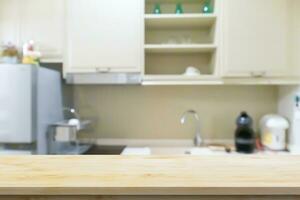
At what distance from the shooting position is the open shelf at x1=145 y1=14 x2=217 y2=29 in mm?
1992

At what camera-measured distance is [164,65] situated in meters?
2.32

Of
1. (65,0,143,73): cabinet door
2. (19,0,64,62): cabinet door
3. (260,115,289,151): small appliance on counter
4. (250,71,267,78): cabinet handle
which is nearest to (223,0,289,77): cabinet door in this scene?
(250,71,267,78): cabinet handle

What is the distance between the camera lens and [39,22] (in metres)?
2.02

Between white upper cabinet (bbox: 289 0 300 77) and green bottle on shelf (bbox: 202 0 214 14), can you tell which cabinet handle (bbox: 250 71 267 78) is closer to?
white upper cabinet (bbox: 289 0 300 77)

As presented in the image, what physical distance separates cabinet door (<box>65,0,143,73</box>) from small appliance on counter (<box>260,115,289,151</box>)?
3.43 ft

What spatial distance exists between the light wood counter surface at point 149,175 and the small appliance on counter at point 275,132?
149 centimetres

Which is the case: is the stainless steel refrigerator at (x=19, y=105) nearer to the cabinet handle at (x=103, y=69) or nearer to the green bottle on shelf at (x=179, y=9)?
the cabinet handle at (x=103, y=69)

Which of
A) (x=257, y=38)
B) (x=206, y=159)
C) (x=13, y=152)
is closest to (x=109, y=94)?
(x=13, y=152)

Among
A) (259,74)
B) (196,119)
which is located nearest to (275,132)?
(259,74)

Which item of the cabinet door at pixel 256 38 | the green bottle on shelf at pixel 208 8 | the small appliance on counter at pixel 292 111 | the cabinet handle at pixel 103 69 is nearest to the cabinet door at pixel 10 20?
the cabinet handle at pixel 103 69

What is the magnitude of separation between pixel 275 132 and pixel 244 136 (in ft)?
0.79

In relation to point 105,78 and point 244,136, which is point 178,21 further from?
point 244,136

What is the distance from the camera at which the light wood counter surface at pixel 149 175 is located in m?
0.47

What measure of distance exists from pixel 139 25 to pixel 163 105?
27.7 inches
